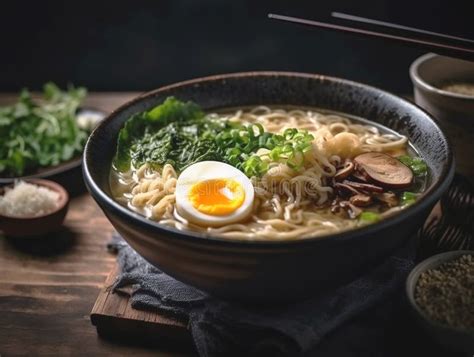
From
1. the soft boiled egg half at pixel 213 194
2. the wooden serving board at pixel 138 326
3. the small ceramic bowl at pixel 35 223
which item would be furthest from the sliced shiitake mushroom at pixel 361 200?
the small ceramic bowl at pixel 35 223

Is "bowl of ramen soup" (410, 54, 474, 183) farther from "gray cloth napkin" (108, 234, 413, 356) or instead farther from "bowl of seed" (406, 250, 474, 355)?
"gray cloth napkin" (108, 234, 413, 356)

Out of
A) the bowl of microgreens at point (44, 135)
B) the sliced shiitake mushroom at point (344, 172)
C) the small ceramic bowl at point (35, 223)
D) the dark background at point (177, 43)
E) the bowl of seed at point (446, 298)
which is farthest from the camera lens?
the dark background at point (177, 43)

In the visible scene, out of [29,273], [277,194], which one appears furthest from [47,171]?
[277,194]

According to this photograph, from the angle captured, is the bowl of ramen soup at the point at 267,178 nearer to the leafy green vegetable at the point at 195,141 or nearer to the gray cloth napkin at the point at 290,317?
the leafy green vegetable at the point at 195,141

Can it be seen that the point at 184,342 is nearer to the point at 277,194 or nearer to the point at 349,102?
the point at 277,194

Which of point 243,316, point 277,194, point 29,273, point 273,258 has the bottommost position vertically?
point 29,273

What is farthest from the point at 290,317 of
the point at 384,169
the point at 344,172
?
the point at 384,169

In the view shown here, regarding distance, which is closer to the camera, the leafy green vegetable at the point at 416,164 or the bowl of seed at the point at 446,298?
the bowl of seed at the point at 446,298
